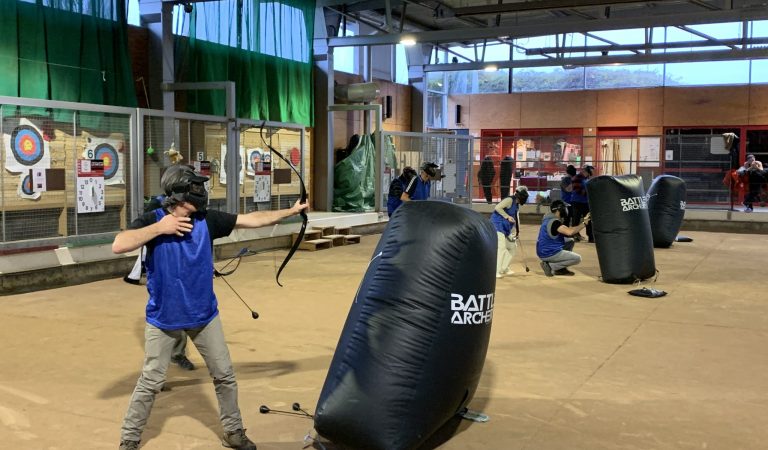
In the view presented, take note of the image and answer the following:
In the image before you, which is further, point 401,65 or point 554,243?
point 401,65

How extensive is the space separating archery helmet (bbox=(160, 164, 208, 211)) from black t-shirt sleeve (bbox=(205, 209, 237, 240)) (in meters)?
0.17

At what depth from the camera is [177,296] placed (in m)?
4.27

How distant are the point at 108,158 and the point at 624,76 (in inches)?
782

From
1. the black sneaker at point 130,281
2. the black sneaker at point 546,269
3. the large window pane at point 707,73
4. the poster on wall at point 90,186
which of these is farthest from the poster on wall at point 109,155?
the large window pane at point 707,73

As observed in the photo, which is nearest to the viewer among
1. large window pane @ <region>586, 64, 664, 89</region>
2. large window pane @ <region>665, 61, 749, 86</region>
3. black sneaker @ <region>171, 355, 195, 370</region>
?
black sneaker @ <region>171, 355, 195, 370</region>

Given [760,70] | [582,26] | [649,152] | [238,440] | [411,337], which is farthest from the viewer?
[760,70]

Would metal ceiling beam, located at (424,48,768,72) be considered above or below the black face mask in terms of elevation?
above

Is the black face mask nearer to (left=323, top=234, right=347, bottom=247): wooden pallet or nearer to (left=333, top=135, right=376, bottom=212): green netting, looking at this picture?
(left=323, top=234, right=347, bottom=247): wooden pallet

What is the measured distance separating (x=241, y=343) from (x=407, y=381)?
3367 mm

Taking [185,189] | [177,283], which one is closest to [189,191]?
[185,189]

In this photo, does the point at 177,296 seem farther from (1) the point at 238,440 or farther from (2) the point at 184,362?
(2) the point at 184,362

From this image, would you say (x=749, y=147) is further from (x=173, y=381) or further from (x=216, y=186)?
(x=173, y=381)

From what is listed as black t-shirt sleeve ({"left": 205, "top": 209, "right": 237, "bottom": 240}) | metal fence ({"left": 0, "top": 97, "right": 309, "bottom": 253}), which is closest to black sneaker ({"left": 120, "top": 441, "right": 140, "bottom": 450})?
black t-shirt sleeve ({"left": 205, "top": 209, "right": 237, "bottom": 240})

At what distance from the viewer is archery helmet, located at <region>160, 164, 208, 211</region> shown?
4230mm
